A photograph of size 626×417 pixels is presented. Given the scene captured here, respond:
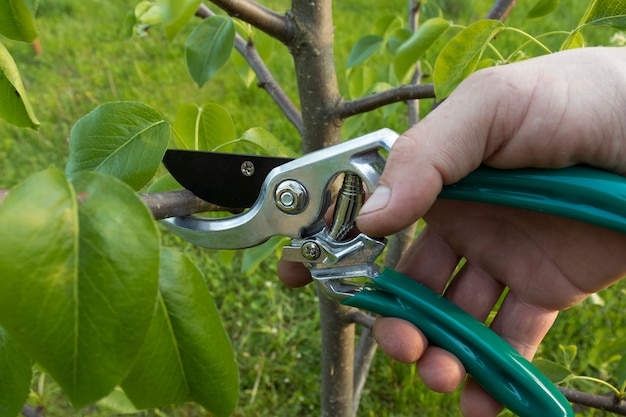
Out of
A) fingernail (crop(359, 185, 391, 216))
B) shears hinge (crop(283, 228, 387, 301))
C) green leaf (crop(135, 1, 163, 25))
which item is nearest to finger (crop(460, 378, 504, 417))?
shears hinge (crop(283, 228, 387, 301))

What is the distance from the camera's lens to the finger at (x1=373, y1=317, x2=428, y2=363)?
870mm

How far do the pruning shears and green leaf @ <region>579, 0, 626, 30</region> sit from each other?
0.82 feet

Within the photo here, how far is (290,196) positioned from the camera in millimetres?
812

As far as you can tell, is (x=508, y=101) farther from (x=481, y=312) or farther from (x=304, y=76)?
(x=481, y=312)

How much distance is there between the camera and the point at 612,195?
712 mm

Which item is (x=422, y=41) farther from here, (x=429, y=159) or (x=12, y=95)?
(x=12, y=95)

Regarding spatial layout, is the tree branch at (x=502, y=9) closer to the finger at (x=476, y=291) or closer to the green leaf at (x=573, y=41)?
the green leaf at (x=573, y=41)

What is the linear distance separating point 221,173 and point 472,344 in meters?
0.41

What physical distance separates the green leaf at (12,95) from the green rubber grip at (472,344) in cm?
48

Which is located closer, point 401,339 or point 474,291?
point 401,339

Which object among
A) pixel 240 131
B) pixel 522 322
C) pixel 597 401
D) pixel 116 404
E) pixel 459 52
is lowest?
pixel 240 131

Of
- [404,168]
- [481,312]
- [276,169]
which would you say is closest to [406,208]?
[404,168]

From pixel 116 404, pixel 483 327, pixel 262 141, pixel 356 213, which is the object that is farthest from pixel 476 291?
pixel 116 404

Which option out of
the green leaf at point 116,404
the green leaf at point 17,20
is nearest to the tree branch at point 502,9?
the green leaf at point 17,20
